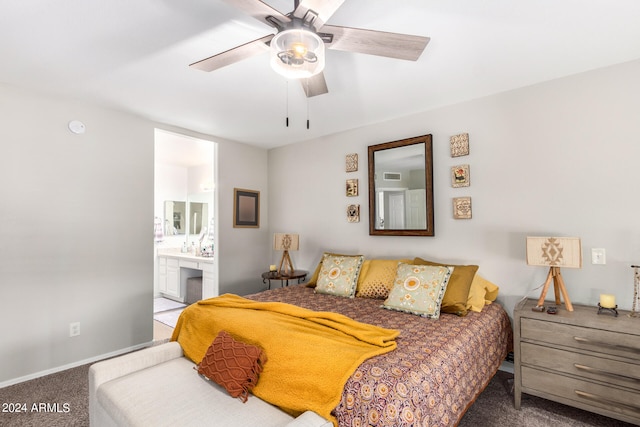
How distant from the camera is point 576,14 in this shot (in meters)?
1.77

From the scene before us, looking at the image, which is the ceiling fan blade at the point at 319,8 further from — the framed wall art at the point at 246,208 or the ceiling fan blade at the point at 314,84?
the framed wall art at the point at 246,208

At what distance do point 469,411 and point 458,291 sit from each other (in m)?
0.81

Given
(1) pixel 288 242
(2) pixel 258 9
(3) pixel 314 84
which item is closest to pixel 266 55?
(3) pixel 314 84

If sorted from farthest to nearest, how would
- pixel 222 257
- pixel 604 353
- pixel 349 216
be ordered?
1. pixel 222 257
2. pixel 349 216
3. pixel 604 353

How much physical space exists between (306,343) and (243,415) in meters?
0.43

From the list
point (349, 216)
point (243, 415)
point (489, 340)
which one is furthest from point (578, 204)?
point (243, 415)

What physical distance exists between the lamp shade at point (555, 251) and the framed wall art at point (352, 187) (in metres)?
1.88

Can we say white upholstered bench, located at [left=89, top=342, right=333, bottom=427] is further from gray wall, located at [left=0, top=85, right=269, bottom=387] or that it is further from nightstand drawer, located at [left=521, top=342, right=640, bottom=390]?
nightstand drawer, located at [left=521, top=342, right=640, bottom=390]

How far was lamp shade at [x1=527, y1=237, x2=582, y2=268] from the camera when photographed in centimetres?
218

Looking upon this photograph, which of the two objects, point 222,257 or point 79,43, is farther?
point 222,257

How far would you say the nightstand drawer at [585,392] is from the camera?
6.07 feet

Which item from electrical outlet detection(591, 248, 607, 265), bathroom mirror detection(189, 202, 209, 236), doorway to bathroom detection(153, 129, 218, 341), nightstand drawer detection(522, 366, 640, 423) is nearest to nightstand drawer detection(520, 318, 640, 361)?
nightstand drawer detection(522, 366, 640, 423)

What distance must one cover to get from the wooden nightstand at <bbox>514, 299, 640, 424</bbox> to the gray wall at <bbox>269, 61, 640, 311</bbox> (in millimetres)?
488

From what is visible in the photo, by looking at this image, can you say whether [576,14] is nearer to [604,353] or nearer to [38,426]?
[604,353]
